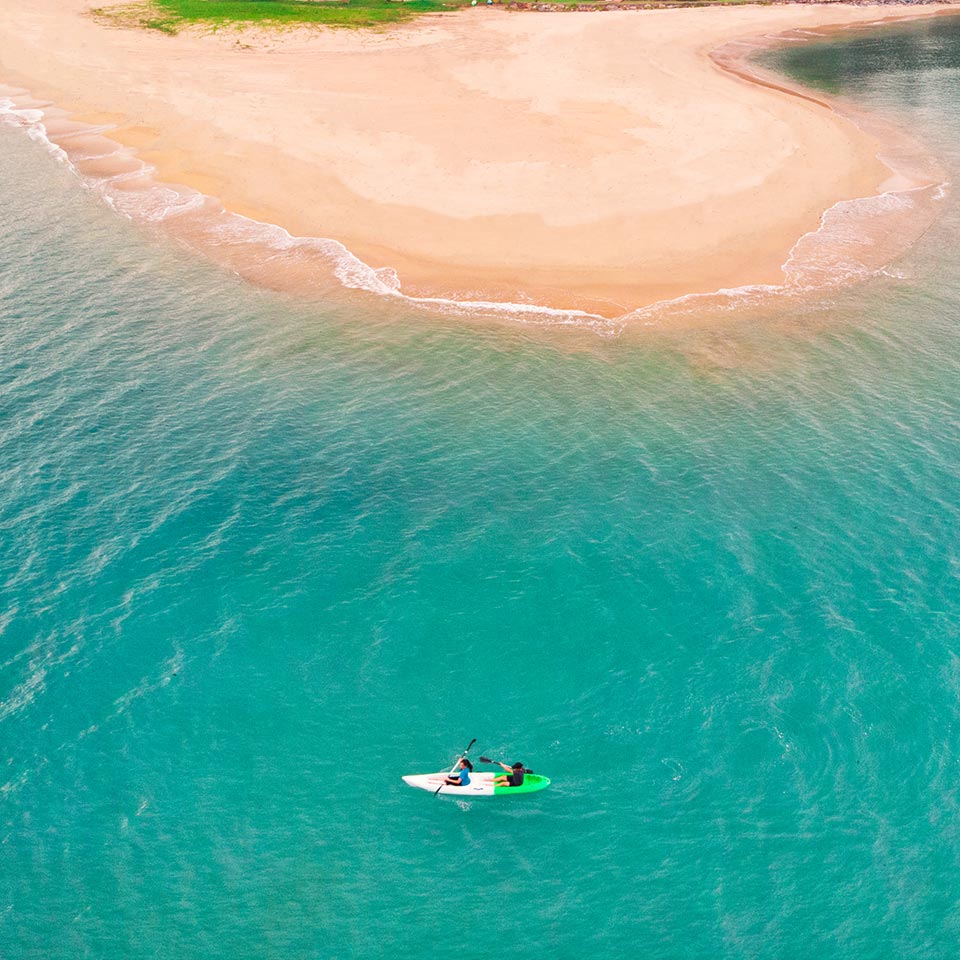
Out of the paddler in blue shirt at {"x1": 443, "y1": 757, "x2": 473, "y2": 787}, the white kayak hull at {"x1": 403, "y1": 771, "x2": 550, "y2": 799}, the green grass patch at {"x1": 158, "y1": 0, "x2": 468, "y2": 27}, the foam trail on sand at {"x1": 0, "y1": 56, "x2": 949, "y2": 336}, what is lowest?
the white kayak hull at {"x1": 403, "y1": 771, "x2": 550, "y2": 799}

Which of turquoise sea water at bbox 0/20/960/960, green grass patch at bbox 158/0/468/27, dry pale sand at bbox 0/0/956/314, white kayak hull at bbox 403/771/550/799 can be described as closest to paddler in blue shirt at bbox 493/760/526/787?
white kayak hull at bbox 403/771/550/799

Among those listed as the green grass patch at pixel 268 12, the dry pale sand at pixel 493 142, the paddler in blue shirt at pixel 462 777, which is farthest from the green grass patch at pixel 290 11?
the paddler in blue shirt at pixel 462 777

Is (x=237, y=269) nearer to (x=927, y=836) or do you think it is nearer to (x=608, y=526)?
(x=608, y=526)

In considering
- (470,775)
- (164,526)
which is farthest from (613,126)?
(470,775)

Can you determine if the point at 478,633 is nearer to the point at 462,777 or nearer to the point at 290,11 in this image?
the point at 462,777

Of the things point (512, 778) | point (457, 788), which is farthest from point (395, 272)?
point (512, 778)

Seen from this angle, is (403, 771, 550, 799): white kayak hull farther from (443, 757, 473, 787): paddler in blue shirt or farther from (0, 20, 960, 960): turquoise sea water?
(0, 20, 960, 960): turquoise sea water
